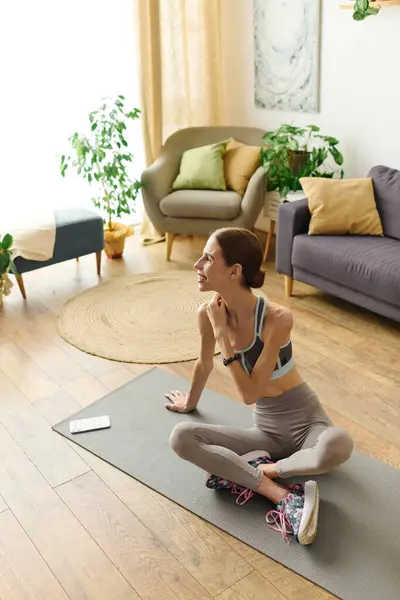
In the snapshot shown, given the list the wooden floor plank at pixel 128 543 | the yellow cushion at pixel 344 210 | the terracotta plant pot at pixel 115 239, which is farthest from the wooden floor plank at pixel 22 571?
the terracotta plant pot at pixel 115 239

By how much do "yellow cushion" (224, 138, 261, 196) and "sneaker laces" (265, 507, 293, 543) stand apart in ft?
8.35

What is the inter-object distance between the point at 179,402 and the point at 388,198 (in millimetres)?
1744

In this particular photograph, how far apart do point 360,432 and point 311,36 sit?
2732 mm

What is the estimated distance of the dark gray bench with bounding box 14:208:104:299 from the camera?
3.72 m

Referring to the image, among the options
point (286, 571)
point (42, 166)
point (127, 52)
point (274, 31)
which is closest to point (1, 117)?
point (42, 166)

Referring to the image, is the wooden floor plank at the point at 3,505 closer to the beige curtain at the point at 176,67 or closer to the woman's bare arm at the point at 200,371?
the woman's bare arm at the point at 200,371

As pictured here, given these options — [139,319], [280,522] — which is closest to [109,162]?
[139,319]

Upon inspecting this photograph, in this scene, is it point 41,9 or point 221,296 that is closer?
point 221,296

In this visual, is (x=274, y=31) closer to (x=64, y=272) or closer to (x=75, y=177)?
(x=75, y=177)

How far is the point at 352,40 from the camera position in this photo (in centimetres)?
382

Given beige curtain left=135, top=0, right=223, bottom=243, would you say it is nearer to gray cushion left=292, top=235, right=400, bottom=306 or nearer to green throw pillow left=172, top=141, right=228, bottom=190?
green throw pillow left=172, top=141, right=228, bottom=190

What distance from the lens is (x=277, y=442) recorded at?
2176mm

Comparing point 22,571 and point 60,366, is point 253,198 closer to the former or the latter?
point 60,366

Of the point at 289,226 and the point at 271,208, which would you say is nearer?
the point at 289,226
